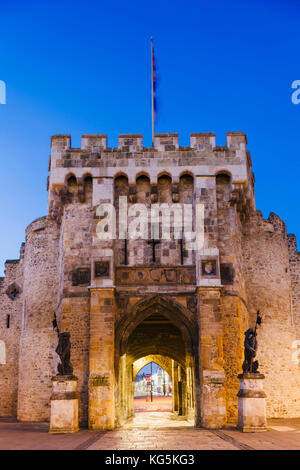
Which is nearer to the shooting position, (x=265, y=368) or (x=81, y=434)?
(x=81, y=434)

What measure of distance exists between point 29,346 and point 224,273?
885 centimetres

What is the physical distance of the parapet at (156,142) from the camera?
1744cm

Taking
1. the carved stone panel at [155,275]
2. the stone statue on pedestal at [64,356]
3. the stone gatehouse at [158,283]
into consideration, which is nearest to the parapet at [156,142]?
the stone gatehouse at [158,283]

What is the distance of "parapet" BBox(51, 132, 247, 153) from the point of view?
17438 millimetres

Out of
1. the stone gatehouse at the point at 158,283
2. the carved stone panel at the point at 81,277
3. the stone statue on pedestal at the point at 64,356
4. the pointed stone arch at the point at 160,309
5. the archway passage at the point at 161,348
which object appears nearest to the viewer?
the stone statue on pedestal at the point at 64,356

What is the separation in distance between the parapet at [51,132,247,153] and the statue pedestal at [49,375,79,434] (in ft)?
26.5

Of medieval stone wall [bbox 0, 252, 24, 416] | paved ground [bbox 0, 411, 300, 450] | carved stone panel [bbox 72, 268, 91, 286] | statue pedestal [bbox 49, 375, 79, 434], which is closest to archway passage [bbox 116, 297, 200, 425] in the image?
carved stone panel [bbox 72, 268, 91, 286]

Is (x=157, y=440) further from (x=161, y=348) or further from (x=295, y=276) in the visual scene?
(x=295, y=276)

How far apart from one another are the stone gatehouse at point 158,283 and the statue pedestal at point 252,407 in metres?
1.52

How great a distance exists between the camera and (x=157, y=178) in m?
17.2

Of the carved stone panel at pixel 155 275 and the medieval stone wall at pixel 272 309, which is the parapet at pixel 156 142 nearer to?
the medieval stone wall at pixel 272 309

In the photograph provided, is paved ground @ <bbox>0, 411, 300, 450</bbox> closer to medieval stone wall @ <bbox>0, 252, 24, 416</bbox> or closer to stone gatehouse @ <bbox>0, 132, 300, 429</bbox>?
stone gatehouse @ <bbox>0, 132, 300, 429</bbox>
